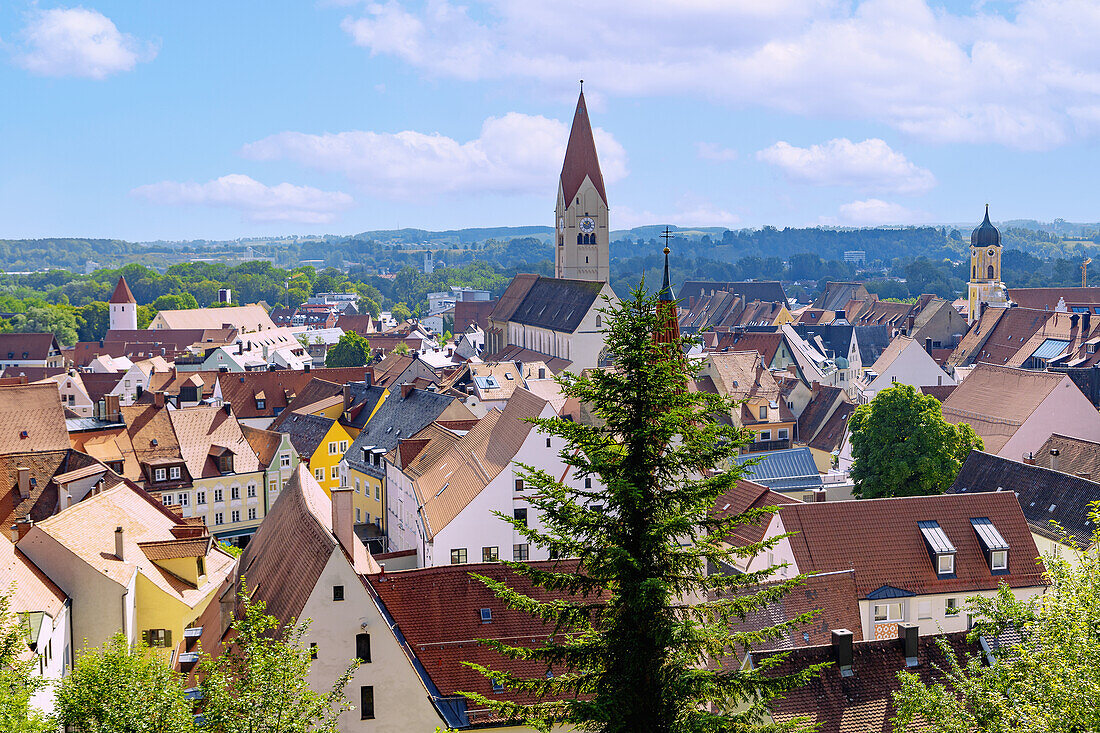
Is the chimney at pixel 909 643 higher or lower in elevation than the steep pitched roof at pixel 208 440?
higher

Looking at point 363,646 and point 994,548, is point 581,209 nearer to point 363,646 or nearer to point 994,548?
point 994,548

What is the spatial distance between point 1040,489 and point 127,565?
36.5 metres

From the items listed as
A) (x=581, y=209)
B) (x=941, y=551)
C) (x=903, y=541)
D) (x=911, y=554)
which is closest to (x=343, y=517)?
(x=903, y=541)

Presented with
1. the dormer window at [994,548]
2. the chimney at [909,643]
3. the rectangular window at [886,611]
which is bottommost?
the rectangular window at [886,611]

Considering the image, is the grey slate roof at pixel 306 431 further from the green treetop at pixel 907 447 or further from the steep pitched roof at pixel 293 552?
the green treetop at pixel 907 447

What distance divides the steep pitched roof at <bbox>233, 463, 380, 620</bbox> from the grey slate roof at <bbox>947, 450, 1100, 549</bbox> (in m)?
27.7

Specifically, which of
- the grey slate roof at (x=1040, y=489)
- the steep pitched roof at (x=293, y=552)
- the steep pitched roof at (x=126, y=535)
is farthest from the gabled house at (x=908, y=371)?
the steep pitched roof at (x=126, y=535)

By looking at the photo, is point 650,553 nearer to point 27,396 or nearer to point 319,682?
point 319,682

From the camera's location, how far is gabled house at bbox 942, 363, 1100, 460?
63156 mm

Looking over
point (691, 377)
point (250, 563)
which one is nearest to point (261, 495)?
point (250, 563)

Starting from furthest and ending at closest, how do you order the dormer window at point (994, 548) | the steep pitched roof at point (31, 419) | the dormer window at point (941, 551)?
the steep pitched roof at point (31, 419)
the dormer window at point (994, 548)
the dormer window at point (941, 551)

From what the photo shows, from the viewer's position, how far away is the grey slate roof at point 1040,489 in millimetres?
46125

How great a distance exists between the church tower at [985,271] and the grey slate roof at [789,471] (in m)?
97.4

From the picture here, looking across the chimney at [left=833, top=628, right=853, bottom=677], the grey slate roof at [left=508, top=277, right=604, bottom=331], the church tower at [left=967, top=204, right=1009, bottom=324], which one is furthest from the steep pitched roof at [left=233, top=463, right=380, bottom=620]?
the church tower at [left=967, top=204, right=1009, bottom=324]
